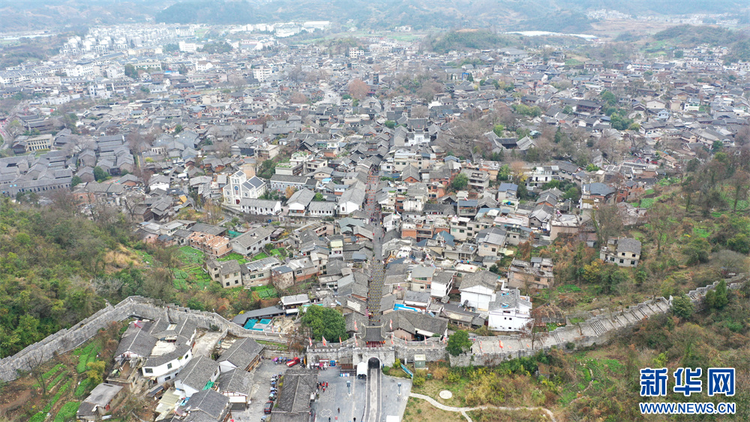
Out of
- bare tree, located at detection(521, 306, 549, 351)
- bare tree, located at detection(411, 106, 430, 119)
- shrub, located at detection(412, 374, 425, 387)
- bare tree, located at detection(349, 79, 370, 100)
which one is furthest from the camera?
bare tree, located at detection(349, 79, 370, 100)

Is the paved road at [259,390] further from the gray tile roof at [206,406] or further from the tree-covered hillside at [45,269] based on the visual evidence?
the tree-covered hillside at [45,269]

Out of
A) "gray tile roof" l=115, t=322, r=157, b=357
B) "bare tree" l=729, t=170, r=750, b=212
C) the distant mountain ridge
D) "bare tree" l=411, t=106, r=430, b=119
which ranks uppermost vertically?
the distant mountain ridge

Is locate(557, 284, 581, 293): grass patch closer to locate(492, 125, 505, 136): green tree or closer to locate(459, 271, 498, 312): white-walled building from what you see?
locate(459, 271, 498, 312): white-walled building

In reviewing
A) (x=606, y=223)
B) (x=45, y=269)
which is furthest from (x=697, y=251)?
(x=45, y=269)

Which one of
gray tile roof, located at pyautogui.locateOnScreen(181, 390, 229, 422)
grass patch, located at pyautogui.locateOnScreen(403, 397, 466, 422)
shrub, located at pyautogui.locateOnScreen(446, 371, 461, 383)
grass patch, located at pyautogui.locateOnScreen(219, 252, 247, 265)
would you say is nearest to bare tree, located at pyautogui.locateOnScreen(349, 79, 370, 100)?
grass patch, located at pyautogui.locateOnScreen(219, 252, 247, 265)

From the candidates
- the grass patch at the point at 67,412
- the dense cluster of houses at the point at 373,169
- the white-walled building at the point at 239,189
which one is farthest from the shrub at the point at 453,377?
the white-walled building at the point at 239,189

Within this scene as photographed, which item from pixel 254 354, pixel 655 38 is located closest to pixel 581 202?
pixel 254 354
